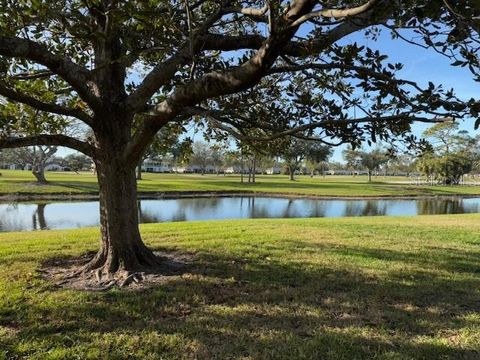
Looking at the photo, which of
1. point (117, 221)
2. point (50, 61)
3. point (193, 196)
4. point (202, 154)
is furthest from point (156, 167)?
point (50, 61)

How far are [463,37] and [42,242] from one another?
8.54 m

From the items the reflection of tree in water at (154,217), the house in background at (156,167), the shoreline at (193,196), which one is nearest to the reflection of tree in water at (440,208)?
the shoreline at (193,196)

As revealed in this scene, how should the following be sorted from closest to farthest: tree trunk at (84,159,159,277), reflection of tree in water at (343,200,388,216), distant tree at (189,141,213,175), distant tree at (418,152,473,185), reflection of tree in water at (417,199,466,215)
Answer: tree trunk at (84,159,159,277) < reflection of tree in water at (343,200,388,216) < reflection of tree in water at (417,199,466,215) < distant tree at (418,152,473,185) < distant tree at (189,141,213,175)

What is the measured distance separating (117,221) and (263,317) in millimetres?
2674

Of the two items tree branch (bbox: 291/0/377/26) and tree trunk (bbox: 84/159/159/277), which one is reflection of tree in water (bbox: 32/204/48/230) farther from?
tree branch (bbox: 291/0/377/26)

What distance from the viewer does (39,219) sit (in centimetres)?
2217

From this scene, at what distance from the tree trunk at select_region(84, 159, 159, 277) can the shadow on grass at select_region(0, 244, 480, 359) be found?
2.49 feet

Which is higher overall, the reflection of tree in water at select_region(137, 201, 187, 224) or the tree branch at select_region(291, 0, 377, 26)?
the tree branch at select_region(291, 0, 377, 26)

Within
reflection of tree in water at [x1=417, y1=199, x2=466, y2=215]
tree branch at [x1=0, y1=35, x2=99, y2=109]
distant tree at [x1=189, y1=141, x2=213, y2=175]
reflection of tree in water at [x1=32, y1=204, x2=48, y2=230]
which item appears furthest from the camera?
distant tree at [x1=189, y1=141, x2=213, y2=175]

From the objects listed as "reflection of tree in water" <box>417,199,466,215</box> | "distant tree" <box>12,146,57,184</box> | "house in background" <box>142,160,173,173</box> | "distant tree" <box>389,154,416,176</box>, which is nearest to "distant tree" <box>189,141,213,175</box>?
"house in background" <box>142,160,173,173</box>

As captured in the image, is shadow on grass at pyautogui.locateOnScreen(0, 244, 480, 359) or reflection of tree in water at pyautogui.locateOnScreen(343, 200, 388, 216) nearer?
shadow on grass at pyautogui.locateOnScreen(0, 244, 480, 359)

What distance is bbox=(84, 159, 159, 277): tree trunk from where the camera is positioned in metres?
6.24

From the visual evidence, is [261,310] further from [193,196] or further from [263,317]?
[193,196]

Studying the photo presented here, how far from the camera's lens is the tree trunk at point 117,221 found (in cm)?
624
